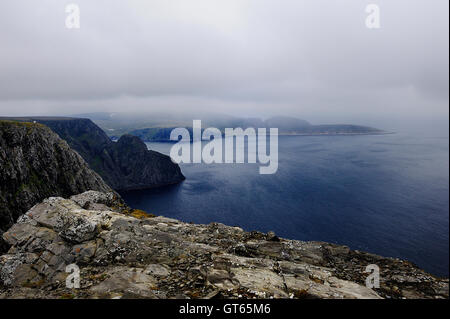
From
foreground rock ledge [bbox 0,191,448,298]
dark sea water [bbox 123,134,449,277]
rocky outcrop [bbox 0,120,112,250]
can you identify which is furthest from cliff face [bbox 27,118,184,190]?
foreground rock ledge [bbox 0,191,448,298]

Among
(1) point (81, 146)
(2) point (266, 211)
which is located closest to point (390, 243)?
(2) point (266, 211)

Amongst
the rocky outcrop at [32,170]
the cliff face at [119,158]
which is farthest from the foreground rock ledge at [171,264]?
the cliff face at [119,158]

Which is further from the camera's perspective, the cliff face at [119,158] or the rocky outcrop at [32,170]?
the cliff face at [119,158]

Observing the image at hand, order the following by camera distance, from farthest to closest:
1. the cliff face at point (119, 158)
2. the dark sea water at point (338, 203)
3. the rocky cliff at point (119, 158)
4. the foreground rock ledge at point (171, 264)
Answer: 1. the cliff face at point (119, 158)
2. the rocky cliff at point (119, 158)
3. the dark sea water at point (338, 203)
4. the foreground rock ledge at point (171, 264)

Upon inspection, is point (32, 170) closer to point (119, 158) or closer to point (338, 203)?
point (338, 203)

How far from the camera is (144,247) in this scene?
16.6m

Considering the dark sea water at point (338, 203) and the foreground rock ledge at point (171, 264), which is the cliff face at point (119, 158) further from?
the foreground rock ledge at point (171, 264)

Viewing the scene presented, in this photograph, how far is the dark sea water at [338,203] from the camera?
65125mm

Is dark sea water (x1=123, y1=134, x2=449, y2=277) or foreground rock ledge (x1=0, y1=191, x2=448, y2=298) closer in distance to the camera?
foreground rock ledge (x1=0, y1=191, x2=448, y2=298)

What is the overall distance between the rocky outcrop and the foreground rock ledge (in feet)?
138

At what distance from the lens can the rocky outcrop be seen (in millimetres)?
48500

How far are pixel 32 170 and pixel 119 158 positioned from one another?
134 m

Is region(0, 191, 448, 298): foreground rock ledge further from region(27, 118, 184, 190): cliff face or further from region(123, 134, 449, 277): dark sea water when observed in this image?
region(27, 118, 184, 190): cliff face

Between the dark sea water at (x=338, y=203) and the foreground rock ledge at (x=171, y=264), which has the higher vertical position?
the foreground rock ledge at (x=171, y=264)
